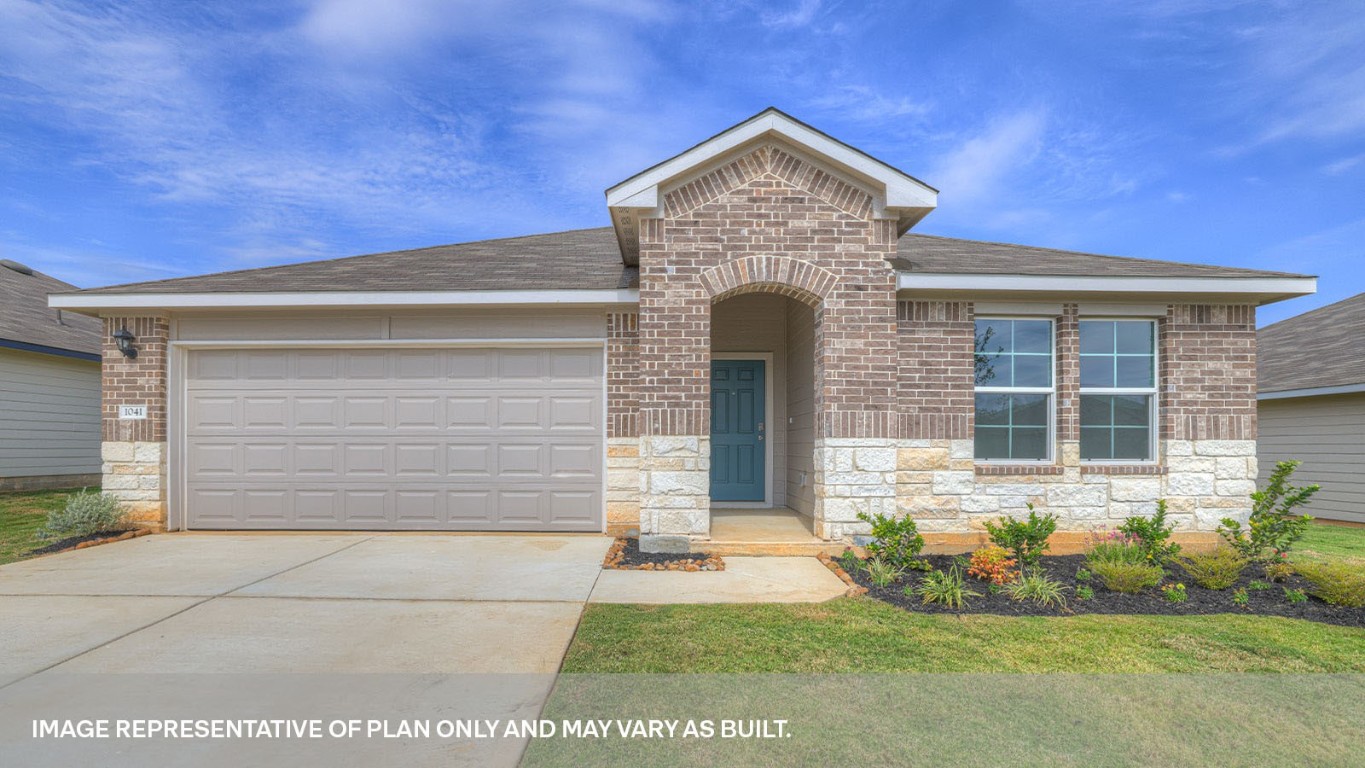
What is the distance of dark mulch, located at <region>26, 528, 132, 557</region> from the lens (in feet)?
25.3

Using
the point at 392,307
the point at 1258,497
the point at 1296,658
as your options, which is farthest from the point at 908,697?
the point at 392,307

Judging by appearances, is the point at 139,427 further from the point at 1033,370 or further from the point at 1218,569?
the point at 1218,569

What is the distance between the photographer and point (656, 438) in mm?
7570

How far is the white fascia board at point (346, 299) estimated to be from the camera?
8172 mm

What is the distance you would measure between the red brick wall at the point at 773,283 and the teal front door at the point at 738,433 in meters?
2.67

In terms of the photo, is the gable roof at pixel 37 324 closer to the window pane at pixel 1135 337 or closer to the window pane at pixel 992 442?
the window pane at pixel 992 442

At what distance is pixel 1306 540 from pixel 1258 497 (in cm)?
428

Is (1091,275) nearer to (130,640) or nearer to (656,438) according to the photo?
(656,438)

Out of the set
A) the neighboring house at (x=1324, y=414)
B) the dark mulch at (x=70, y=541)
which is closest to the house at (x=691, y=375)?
the dark mulch at (x=70, y=541)

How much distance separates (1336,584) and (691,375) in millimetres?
5835

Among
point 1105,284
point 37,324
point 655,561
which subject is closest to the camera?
point 655,561

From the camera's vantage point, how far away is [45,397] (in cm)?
1330

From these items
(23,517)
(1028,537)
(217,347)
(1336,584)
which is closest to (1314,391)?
(1336,584)

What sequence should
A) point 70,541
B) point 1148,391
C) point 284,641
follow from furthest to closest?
point 1148,391 → point 70,541 → point 284,641
